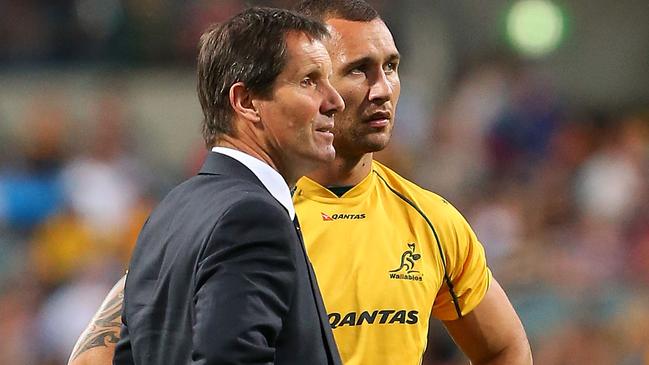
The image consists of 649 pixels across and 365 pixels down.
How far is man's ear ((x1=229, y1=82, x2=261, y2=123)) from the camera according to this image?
104 inches

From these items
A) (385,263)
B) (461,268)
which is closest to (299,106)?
(385,263)

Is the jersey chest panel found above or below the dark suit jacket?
below

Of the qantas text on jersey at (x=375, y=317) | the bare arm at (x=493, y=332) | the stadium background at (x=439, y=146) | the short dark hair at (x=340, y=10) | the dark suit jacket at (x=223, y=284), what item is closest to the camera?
the dark suit jacket at (x=223, y=284)

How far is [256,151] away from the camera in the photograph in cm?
264

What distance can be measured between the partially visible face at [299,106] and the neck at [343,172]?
0.89m

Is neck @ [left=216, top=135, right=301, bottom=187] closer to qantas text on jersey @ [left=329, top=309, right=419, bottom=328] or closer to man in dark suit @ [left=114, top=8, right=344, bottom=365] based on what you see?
man in dark suit @ [left=114, top=8, right=344, bottom=365]

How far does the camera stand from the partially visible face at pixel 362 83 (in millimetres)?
3445

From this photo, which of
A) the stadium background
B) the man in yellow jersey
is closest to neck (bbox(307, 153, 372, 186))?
the man in yellow jersey

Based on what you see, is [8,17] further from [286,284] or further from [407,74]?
[286,284]

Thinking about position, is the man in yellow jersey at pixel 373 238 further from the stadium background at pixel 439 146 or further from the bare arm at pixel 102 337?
the stadium background at pixel 439 146

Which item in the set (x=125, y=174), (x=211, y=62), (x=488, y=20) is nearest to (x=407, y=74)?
(x=488, y=20)

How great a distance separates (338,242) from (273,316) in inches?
44.9

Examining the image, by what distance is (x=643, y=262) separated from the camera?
7395 mm

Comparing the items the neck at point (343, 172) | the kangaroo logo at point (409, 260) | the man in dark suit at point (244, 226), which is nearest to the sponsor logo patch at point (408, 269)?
the kangaroo logo at point (409, 260)
